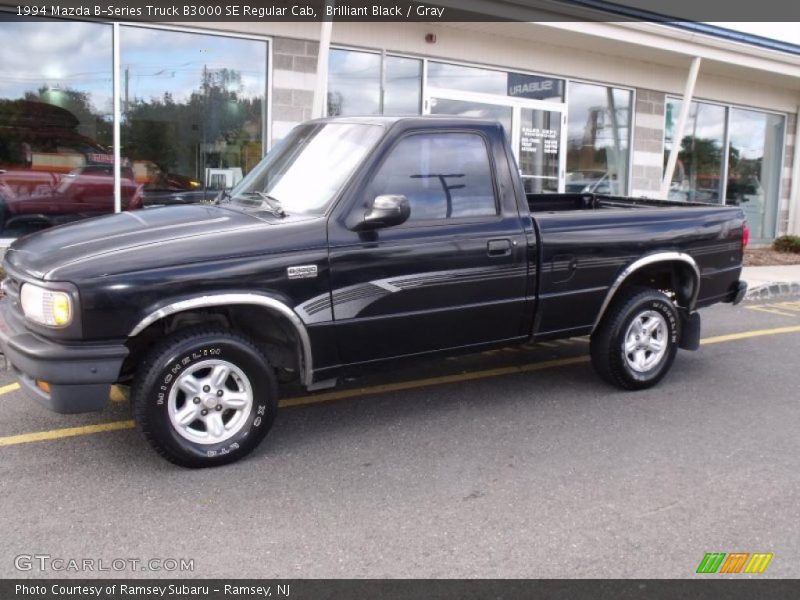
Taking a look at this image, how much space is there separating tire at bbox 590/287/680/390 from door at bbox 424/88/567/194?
6.98 m

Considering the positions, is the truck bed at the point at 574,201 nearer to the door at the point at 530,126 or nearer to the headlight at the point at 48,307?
the headlight at the point at 48,307

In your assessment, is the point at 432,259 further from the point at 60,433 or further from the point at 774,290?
the point at 774,290

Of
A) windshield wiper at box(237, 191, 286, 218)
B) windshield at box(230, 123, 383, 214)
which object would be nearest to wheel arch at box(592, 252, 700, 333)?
windshield at box(230, 123, 383, 214)

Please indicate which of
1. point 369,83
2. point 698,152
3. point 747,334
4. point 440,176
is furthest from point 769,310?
point 698,152

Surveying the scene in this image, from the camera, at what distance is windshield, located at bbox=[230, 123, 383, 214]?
14.8ft

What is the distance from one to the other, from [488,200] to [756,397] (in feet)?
8.47

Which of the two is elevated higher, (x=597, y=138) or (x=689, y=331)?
(x=597, y=138)

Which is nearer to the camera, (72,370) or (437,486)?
(72,370)

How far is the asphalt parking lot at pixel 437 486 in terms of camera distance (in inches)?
128

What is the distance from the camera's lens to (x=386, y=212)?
13.8ft

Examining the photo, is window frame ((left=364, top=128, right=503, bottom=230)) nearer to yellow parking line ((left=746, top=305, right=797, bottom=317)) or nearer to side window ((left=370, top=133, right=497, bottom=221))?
side window ((left=370, top=133, right=497, bottom=221))

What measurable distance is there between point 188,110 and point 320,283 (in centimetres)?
665

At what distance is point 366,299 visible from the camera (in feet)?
14.4

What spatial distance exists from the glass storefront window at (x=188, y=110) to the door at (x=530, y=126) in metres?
3.02
